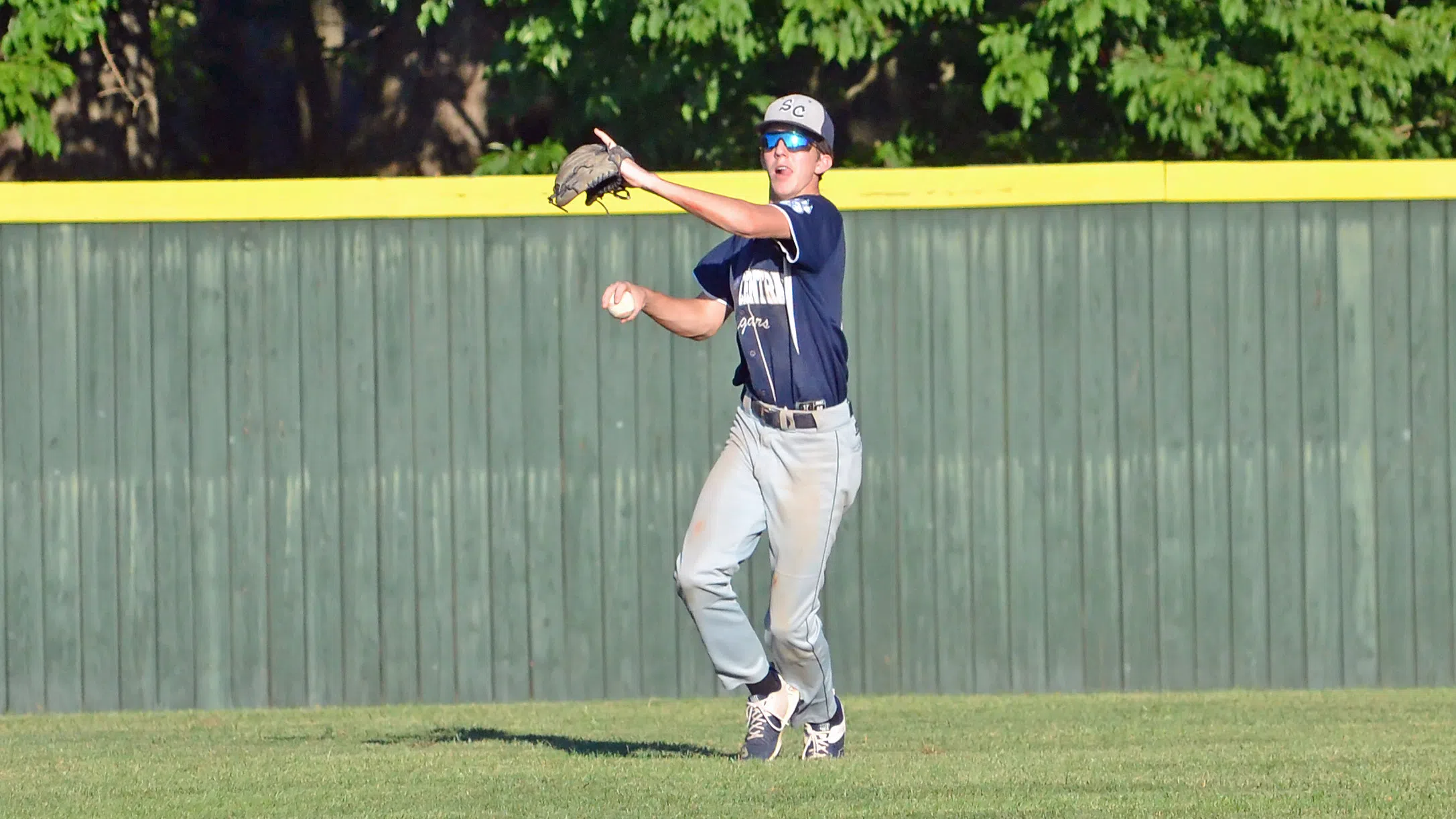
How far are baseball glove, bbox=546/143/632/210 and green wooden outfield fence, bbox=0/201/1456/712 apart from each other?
3.58 m

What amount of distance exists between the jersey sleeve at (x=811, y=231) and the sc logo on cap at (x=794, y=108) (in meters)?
0.26

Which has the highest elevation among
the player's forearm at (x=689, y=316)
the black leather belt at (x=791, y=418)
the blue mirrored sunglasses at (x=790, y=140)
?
the blue mirrored sunglasses at (x=790, y=140)

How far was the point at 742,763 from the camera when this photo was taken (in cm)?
577

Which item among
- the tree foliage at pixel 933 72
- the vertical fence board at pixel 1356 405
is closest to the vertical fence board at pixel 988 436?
the vertical fence board at pixel 1356 405

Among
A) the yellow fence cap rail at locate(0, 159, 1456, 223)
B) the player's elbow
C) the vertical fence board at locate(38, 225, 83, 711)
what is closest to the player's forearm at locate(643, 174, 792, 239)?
the player's elbow

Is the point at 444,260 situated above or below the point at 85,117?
below

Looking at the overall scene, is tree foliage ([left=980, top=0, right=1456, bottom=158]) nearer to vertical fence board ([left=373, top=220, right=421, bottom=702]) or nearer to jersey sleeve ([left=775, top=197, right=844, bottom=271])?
vertical fence board ([left=373, top=220, right=421, bottom=702])

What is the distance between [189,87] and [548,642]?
695 centimetres

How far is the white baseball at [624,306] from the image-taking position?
5438 millimetres

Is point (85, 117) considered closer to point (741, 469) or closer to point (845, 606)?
point (845, 606)

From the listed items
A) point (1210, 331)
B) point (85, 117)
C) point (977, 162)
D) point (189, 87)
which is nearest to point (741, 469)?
point (1210, 331)

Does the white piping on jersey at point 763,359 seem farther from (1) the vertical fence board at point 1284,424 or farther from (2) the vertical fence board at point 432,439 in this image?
(1) the vertical fence board at point 1284,424

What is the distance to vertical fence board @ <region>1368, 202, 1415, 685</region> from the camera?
898 centimetres

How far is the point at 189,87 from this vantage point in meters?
14.2
